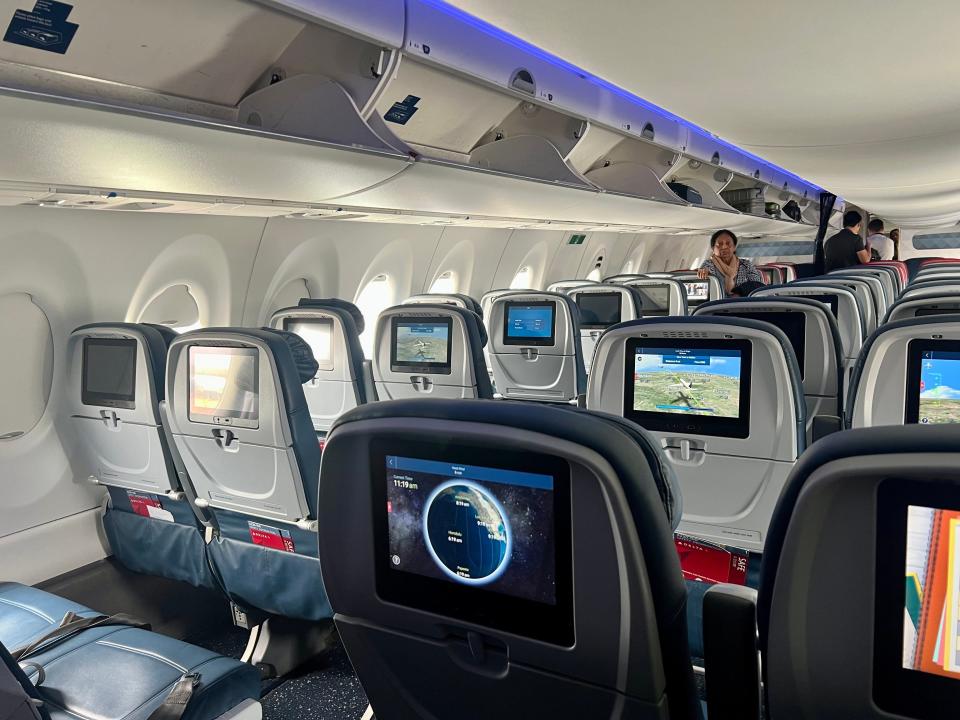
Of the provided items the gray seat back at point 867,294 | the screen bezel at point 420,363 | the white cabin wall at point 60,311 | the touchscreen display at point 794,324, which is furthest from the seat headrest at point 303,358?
the gray seat back at point 867,294

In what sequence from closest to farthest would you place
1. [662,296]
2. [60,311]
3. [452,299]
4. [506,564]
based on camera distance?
1. [506,564]
2. [60,311]
3. [452,299]
4. [662,296]

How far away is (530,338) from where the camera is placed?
6.04 metres

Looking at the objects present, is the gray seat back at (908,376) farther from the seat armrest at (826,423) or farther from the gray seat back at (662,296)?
the gray seat back at (662,296)

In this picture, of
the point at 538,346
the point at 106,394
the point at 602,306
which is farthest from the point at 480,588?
the point at 602,306

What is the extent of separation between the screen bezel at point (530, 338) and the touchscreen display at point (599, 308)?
1.07 metres

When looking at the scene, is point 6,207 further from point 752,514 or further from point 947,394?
point 947,394

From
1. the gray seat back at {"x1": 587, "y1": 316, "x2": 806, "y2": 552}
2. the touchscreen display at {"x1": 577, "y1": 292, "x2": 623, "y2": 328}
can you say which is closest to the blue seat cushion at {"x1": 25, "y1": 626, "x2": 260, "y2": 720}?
the gray seat back at {"x1": 587, "y1": 316, "x2": 806, "y2": 552}

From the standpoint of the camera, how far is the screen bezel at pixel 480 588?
1175 millimetres

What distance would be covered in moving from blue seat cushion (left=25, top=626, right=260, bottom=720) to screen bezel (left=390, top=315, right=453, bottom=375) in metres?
2.57

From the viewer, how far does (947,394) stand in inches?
97.9

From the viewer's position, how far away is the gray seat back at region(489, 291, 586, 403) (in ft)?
19.1

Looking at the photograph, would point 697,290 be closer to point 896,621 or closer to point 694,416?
point 694,416

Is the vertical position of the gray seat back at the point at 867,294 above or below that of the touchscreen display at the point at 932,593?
above

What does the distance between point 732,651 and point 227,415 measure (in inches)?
93.5
